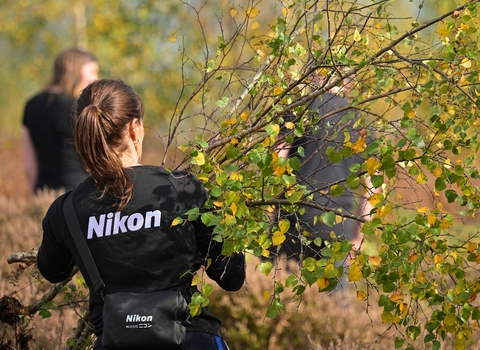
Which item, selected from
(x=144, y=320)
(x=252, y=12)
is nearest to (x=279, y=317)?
(x=252, y=12)

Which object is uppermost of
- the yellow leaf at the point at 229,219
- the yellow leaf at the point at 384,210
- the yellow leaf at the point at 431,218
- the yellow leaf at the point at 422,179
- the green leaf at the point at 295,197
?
the yellow leaf at the point at 422,179

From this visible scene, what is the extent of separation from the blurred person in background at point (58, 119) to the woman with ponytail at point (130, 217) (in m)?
3.04

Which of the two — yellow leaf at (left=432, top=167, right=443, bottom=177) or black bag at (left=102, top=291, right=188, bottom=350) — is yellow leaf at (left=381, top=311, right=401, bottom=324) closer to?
yellow leaf at (left=432, top=167, right=443, bottom=177)

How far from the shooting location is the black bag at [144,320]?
2.13 meters

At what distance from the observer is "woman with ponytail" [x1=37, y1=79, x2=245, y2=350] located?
221 centimetres

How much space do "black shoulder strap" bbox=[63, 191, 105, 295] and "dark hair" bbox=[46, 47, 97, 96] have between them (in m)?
3.30

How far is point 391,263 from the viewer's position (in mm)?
2248

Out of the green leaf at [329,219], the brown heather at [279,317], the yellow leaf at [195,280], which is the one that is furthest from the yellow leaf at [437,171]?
the brown heather at [279,317]

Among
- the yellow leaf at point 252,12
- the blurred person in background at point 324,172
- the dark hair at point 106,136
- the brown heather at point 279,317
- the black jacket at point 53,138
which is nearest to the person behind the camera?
the dark hair at point 106,136

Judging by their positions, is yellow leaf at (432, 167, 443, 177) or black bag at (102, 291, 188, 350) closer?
black bag at (102, 291, 188, 350)

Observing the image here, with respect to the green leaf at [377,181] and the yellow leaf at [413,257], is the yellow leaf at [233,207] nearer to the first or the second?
Answer: the green leaf at [377,181]

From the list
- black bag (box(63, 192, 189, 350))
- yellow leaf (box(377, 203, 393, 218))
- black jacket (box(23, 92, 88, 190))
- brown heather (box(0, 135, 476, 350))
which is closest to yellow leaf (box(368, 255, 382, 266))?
yellow leaf (box(377, 203, 393, 218))

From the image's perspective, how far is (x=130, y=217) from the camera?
7.24 feet

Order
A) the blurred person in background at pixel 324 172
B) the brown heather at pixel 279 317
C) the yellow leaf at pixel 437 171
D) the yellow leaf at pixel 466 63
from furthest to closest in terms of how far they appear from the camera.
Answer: the brown heather at pixel 279 317 → the blurred person in background at pixel 324 172 → the yellow leaf at pixel 466 63 → the yellow leaf at pixel 437 171
